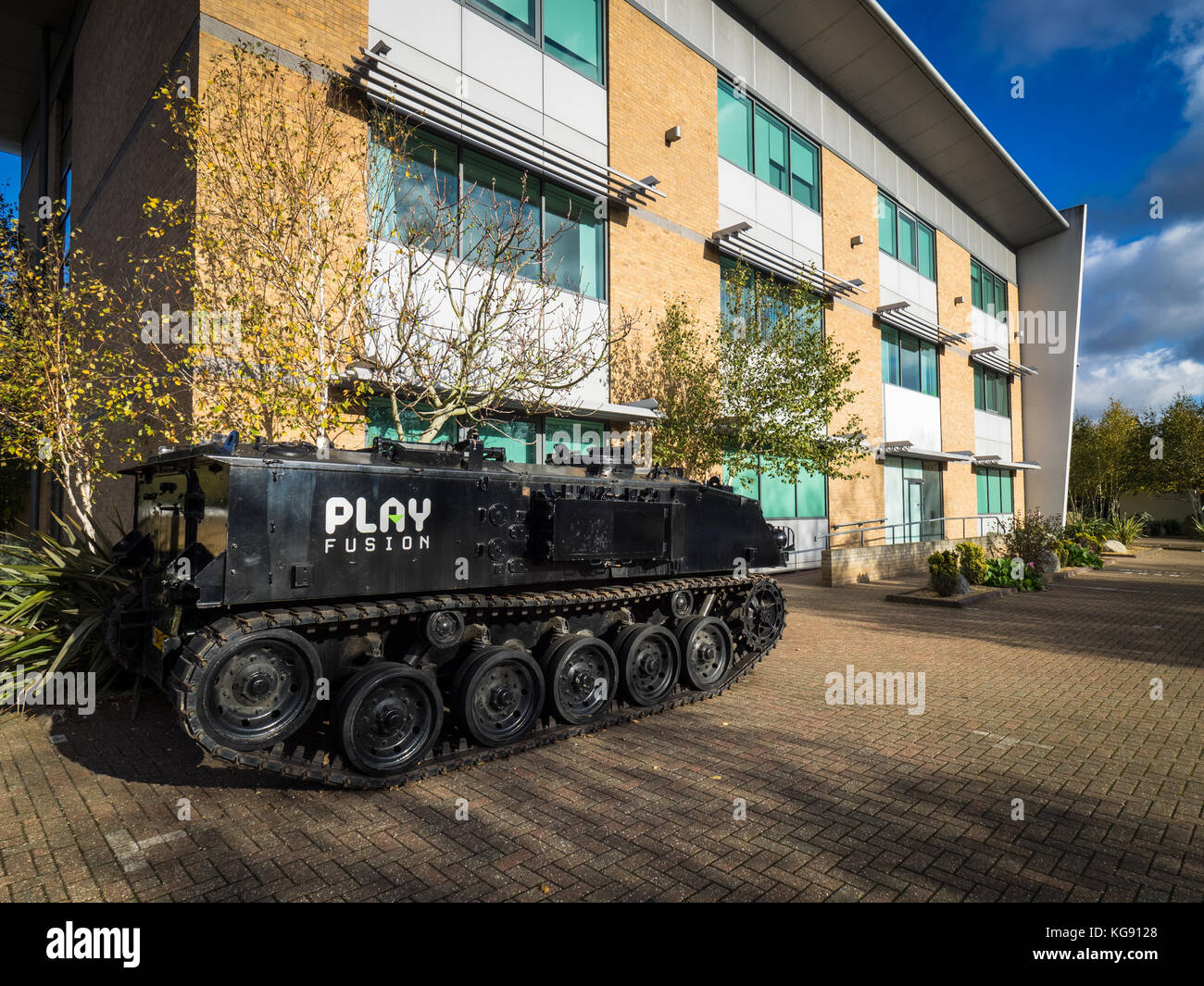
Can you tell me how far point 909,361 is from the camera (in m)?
22.9

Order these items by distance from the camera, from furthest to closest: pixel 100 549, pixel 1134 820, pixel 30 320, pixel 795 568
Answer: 1. pixel 795 568
2. pixel 30 320
3. pixel 100 549
4. pixel 1134 820

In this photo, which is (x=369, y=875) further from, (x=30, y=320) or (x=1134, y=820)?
(x=30, y=320)

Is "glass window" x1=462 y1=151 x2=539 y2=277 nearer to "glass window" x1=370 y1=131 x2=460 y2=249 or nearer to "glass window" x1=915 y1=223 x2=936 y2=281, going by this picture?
"glass window" x1=370 y1=131 x2=460 y2=249

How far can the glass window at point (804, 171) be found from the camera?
18.2 meters

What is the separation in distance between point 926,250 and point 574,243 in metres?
17.1

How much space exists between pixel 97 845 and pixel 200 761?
1.22 meters

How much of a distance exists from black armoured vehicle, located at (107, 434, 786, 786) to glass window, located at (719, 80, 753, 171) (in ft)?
42.2

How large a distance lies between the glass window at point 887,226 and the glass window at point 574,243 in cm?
1242

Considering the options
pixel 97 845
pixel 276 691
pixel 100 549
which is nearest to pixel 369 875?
pixel 276 691

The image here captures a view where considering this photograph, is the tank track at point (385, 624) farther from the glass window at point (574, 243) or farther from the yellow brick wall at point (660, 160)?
the yellow brick wall at point (660, 160)

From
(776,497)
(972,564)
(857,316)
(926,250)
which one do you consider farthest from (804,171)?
(972,564)

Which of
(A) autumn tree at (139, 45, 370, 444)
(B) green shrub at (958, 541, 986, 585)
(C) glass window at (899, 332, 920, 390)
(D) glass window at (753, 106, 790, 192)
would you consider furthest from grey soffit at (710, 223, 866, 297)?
(A) autumn tree at (139, 45, 370, 444)

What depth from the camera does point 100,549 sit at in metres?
7.38

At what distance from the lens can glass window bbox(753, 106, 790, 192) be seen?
1716cm
